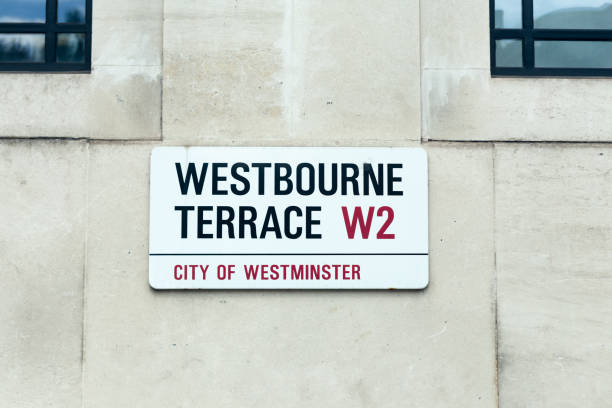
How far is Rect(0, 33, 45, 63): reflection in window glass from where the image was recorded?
5.23 meters

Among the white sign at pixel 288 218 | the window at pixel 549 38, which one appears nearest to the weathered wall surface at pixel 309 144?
the white sign at pixel 288 218

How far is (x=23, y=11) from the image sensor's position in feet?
17.3

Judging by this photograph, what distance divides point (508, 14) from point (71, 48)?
11.6ft

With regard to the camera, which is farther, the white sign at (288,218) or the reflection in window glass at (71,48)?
the reflection in window glass at (71,48)

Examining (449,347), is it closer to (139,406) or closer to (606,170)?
(606,170)

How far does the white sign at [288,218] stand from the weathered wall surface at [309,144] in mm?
116

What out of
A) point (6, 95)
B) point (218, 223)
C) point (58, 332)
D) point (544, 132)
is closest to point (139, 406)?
point (58, 332)

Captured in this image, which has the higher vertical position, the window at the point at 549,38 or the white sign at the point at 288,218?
the window at the point at 549,38

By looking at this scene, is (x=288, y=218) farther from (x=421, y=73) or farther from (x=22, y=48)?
(x=22, y=48)

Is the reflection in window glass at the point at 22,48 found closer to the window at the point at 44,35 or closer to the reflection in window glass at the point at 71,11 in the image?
the window at the point at 44,35

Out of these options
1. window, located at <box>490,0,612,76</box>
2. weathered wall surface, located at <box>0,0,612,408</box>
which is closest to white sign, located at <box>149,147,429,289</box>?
weathered wall surface, located at <box>0,0,612,408</box>

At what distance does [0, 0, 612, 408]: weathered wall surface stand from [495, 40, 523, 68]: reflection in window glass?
0.83 feet

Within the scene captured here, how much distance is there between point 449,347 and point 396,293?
1.83 feet

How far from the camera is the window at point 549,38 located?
5191mm
